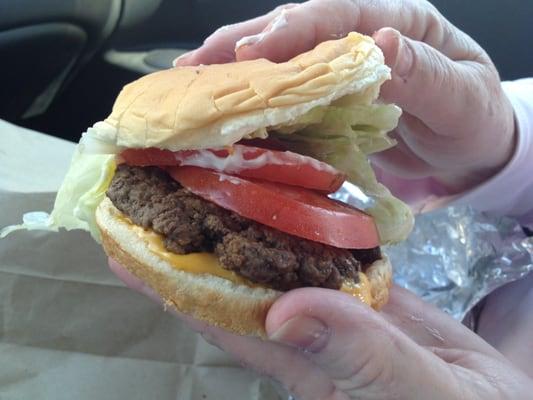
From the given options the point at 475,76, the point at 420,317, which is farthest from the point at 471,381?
the point at 475,76

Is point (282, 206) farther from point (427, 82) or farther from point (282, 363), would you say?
point (427, 82)

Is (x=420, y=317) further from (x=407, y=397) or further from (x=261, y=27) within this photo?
(x=261, y=27)

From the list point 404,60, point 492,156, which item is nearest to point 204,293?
point 404,60

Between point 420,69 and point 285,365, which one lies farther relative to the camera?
point 420,69

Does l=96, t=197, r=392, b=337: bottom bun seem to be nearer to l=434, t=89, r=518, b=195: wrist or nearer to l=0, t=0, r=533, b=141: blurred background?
l=434, t=89, r=518, b=195: wrist

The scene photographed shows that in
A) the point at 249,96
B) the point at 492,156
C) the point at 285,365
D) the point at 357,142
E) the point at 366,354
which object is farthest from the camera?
the point at 492,156

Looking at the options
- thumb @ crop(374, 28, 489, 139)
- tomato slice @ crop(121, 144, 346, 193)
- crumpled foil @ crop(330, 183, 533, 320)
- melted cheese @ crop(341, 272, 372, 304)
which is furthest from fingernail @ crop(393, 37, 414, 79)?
crumpled foil @ crop(330, 183, 533, 320)
